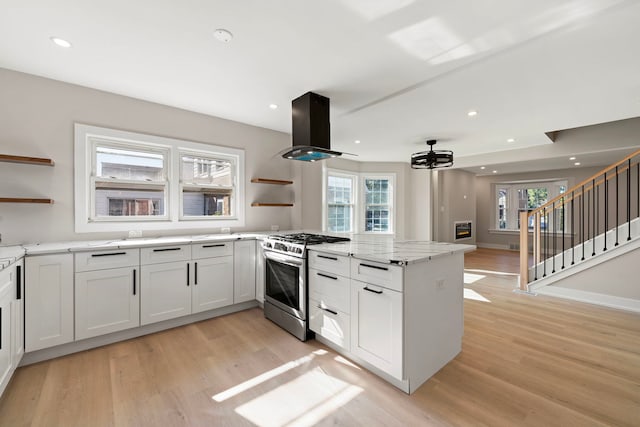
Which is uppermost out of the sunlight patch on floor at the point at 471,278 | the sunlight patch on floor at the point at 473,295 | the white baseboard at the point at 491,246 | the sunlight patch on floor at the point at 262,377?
the white baseboard at the point at 491,246

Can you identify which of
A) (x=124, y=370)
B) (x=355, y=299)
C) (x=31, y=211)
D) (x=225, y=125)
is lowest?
(x=124, y=370)

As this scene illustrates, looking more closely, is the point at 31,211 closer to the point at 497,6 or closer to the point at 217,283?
the point at 217,283

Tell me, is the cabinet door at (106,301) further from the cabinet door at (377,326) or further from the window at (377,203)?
the window at (377,203)

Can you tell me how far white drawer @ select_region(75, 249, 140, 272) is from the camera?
2.32 metres

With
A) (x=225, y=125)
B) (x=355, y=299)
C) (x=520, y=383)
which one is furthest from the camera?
(x=225, y=125)

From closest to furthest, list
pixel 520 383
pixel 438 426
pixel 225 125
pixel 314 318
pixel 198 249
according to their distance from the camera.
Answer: pixel 438 426 → pixel 520 383 → pixel 314 318 → pixel 198 249 → pixel 225 125

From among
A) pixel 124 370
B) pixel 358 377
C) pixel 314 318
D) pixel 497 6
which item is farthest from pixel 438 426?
pixel 497 6

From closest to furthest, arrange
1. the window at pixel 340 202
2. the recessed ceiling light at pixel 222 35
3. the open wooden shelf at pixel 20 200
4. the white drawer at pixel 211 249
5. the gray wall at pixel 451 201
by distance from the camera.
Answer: the recessed ceiling light at pixel 222 35 < the open wooden shelf at pixel 20 200 < the white drawer at pixel 211 249 < the window at pixel 340 202 < the gray wall at pixel 451 201

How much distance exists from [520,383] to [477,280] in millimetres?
3151

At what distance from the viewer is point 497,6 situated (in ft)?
5.35

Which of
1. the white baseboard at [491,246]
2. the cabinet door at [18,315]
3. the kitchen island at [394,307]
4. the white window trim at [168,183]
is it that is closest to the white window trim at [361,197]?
the white window trim at [168,183]

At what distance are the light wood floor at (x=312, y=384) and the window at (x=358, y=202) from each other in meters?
3.43

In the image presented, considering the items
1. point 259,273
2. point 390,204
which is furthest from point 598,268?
point 259,273

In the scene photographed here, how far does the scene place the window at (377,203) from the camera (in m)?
6.45
